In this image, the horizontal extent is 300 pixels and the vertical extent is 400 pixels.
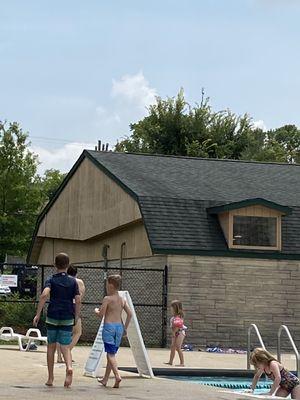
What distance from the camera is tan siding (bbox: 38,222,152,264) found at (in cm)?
2598

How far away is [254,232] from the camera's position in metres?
25.4

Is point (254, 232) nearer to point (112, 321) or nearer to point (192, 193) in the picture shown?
point (192, 193)

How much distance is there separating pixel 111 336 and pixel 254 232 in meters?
13.5

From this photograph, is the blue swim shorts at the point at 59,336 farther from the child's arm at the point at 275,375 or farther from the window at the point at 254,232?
the window at the point at 254,232

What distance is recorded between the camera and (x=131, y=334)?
556 inches

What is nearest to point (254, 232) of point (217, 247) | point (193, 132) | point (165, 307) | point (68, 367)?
point (217, 247)

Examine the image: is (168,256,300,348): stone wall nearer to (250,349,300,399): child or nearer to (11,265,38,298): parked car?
(250,349,300,399): child

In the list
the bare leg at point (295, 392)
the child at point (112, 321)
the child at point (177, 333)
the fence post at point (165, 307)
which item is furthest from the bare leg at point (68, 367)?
the fence post at point (165, 307)

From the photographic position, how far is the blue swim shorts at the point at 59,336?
11641 mm

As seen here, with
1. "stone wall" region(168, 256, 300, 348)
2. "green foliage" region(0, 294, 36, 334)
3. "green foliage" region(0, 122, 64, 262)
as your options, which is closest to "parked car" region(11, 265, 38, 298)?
"green foliage" region(0, 122, 64, 262)

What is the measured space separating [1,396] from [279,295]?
1573 cm

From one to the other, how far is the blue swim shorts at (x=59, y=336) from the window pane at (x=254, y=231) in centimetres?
1381

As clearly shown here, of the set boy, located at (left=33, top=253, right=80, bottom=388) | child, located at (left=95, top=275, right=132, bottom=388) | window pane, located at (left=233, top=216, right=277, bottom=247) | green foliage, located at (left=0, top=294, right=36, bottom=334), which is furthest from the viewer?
green foliage, located at (left=0, top=294, right=36, bottom=334)

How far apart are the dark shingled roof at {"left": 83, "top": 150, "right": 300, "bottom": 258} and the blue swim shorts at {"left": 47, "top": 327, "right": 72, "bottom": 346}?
12.3 meters
